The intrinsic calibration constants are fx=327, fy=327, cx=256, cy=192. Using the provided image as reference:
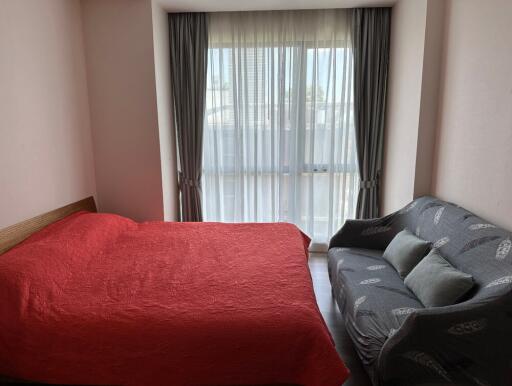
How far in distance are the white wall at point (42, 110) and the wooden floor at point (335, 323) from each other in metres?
2.31

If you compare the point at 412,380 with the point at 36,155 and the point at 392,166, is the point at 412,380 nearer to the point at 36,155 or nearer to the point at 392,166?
the point at 392,166

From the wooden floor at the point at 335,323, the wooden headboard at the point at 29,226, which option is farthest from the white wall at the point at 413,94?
the wooden headboard at the point at 29,226

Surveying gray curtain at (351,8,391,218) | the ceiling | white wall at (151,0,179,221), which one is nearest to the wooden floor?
gray curtain at (351,8,391,218)

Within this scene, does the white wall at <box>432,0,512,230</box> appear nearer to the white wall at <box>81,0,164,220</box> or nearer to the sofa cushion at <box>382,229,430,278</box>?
the sofa cushion at <box>382,229,430,278</box>

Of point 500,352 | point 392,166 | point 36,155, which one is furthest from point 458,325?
point 36,155

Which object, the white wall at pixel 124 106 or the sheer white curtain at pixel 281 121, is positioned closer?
the white wall at pixel 124 106

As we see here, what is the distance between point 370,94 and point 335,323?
2.28 metres

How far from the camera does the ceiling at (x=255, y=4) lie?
3045 mm

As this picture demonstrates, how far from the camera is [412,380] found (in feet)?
4.93

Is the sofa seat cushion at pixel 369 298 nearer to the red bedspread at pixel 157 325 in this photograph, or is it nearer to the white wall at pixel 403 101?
the red bedspread at pixel 157 325

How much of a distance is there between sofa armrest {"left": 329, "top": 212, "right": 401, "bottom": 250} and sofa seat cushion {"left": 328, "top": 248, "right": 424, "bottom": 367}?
11cm

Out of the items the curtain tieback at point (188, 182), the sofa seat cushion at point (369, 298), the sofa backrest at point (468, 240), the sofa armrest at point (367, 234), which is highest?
the curtain tieback at point (188, 182)

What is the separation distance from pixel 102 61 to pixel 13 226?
1723mm

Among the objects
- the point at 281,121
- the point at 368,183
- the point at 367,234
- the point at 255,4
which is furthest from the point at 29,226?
the point at 368,183
